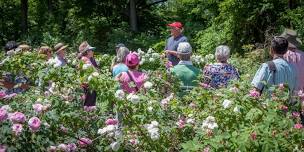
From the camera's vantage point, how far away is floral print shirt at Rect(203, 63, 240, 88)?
17.9 ft

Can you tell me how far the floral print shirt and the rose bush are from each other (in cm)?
56

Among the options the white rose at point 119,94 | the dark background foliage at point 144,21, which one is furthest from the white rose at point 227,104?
the dark background foliage at point 144,21

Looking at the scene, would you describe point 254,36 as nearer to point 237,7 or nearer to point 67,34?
point 237,7

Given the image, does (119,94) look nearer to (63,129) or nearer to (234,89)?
(63,129)

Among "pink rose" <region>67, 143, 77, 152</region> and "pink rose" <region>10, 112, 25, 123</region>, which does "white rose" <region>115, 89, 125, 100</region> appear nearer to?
"pink rose" <region>67, 143, 77, 152</region>

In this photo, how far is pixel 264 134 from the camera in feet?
9.76

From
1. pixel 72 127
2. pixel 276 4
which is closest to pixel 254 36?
pixel 276 4

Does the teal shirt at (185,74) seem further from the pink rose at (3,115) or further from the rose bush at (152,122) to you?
the pink rose at (3,115)

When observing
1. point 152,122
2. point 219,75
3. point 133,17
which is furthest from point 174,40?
point 133,17

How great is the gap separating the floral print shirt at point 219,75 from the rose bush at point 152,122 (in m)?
0.56

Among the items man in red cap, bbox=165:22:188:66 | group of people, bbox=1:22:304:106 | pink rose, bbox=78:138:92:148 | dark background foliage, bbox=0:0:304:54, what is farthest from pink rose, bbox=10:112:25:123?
dark background foliage, bbox=0:0:304:54

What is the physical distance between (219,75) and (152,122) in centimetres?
181

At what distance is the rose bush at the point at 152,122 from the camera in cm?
309

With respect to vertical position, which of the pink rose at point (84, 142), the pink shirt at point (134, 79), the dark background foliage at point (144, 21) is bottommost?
the dark background foliage at point (144, 21)
